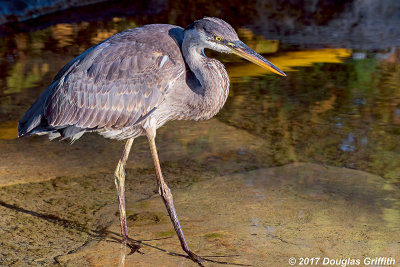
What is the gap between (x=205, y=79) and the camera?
4367 mm

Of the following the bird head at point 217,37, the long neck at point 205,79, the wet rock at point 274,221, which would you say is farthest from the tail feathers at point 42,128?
the bird head at point 217,37

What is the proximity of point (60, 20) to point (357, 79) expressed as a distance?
6.11 metres

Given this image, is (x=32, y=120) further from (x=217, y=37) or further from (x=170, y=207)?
(x=217, y=37)

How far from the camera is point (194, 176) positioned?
5.41m

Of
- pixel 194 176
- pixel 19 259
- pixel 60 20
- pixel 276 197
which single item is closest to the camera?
pixel 19 259

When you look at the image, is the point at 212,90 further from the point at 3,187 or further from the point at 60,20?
the point at 60,20

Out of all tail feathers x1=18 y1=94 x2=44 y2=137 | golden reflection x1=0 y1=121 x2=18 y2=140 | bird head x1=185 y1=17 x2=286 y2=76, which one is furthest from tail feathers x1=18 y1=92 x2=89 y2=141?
golden reflection x1=0 y1=121 x2=18 y2=140

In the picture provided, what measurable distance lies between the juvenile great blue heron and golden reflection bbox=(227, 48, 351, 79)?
3874 mm

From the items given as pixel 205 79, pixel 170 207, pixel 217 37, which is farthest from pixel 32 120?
pixel 217 37

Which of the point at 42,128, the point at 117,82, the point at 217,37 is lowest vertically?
the point at 42,128

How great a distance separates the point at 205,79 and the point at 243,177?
4.24ft

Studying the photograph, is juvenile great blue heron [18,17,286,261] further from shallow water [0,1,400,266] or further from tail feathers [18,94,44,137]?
shallow water [0,1,400,266]

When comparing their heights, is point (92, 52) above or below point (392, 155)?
above

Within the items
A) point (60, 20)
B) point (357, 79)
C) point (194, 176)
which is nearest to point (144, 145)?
point (194, 176)
